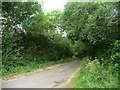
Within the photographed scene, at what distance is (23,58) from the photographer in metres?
17.7

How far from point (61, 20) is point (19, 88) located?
15360mm

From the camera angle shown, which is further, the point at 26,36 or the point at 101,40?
the point at 26,36

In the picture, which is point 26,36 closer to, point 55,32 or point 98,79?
point 55,32

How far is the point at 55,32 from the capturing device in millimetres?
25188

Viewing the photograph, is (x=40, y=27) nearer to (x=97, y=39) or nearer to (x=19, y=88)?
(x=97, y=39)

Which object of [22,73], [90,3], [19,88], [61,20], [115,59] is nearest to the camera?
[19,88]

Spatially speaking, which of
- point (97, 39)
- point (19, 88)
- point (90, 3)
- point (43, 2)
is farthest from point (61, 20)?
point (19, 88)

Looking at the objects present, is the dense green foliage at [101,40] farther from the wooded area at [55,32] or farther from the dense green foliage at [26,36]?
the dense green foliage at [26,36]

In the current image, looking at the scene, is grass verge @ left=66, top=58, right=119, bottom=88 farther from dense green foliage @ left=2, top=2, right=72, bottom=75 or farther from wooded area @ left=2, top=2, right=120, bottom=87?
dense green foliage @ left=2, top=2, right=72, bottom=75

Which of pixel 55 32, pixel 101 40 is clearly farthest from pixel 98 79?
pixel 55 32

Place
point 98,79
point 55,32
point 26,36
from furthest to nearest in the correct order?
point 55,32, point 26,36, point 98,79

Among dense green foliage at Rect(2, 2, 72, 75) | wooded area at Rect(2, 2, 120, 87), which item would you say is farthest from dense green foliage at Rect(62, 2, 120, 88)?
dense green foliage at Rect(2, 2, 72, 75)

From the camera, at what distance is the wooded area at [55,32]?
13.6 m

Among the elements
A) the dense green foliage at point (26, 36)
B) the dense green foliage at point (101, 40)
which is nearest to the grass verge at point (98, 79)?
the dense green foliage at point (101, 40)
